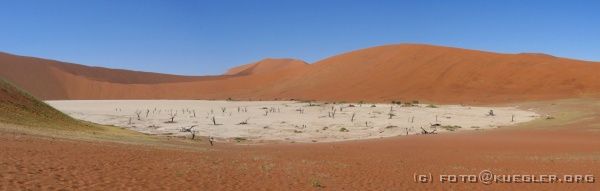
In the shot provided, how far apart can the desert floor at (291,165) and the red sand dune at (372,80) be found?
37.9 m

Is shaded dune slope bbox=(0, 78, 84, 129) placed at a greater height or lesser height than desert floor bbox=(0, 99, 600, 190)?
greater

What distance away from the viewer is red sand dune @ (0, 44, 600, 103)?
6256 centimetres

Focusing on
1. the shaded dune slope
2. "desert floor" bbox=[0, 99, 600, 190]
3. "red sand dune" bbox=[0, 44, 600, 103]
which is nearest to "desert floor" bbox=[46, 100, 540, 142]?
the shaded dune slope

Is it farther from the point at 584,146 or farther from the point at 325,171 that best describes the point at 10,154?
the point at 584,146

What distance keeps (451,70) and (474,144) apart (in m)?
50.1

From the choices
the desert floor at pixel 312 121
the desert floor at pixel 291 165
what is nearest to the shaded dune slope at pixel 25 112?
the desert floor at pixel 312 121

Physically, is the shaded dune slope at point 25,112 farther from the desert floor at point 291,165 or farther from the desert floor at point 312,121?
the desert floor at point 291,165

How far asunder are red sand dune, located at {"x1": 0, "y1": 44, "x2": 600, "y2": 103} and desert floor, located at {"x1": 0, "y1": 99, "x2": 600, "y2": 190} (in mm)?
37922

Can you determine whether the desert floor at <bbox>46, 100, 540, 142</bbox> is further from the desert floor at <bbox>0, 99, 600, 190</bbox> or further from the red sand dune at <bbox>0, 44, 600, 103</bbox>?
the red sand dune at <bbox>0, 44, 600, 103</bbox>

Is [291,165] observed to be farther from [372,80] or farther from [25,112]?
[372,80]

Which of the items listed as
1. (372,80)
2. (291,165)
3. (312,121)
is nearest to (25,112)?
(291,165)

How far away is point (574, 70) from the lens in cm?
6675

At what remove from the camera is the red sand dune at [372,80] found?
62562 millimetres

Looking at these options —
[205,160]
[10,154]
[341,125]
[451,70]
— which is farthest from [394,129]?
[451,70]
